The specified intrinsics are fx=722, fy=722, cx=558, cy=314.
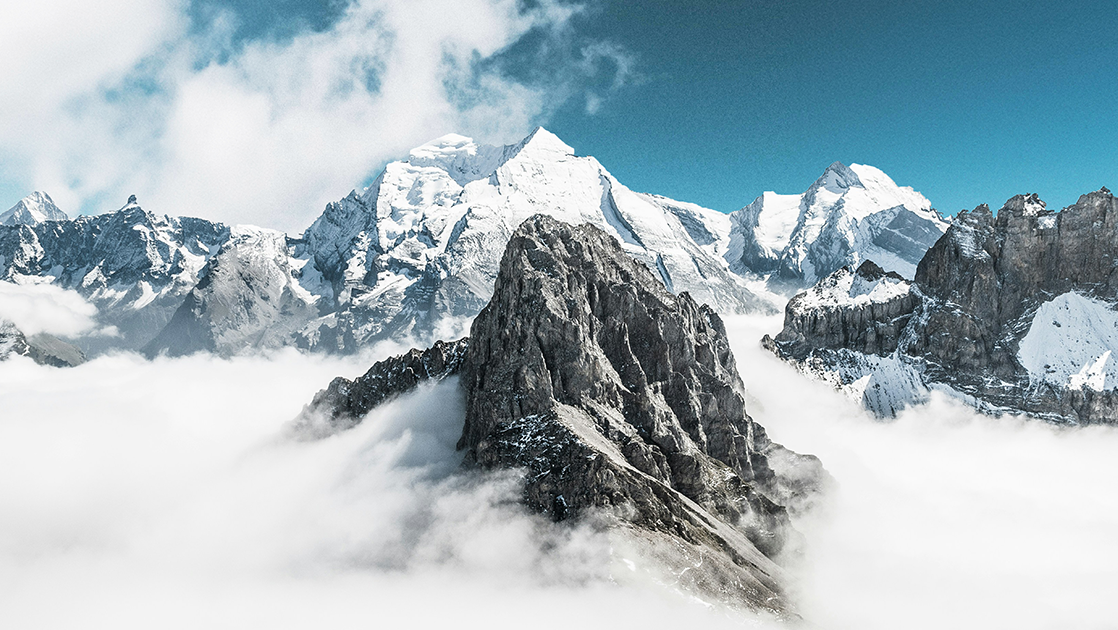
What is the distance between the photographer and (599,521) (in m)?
157

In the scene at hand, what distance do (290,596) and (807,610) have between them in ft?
440

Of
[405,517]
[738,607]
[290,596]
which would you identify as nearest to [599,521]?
[738,607]

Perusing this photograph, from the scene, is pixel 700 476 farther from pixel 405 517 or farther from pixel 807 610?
pixel 405 517

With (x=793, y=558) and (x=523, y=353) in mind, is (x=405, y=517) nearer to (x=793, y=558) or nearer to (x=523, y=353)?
(x=523, y=353)

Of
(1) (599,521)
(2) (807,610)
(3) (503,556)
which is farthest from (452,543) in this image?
(2) (807,610)

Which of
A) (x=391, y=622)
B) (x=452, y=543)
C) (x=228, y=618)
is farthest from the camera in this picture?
(x=228, y=618)

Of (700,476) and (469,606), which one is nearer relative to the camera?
(469,606)

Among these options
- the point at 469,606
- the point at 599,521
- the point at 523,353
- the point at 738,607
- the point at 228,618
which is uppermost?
the point at 523,353

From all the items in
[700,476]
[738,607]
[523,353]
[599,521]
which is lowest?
[738,607]

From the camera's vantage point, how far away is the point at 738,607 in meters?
153

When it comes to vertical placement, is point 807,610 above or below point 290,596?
above

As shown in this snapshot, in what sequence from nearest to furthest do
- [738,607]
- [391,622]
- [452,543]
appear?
1. [738,607]
2. [391,622]
3. [452,543]

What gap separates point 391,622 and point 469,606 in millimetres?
18561

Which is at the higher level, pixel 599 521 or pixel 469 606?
pixel 599 521
